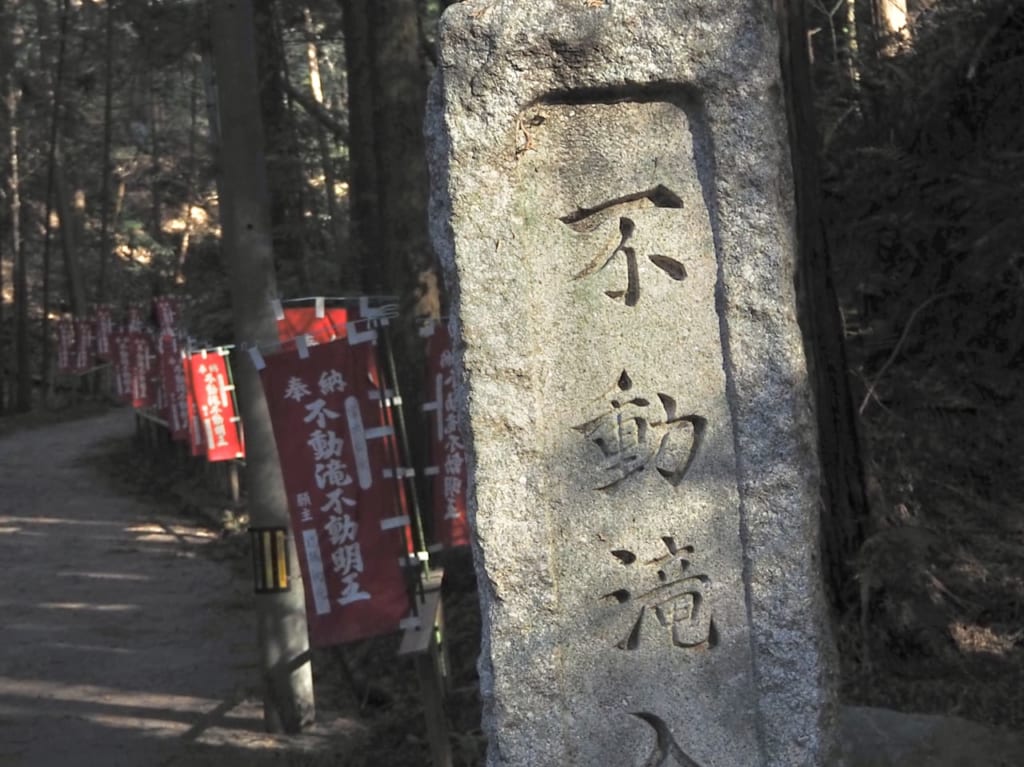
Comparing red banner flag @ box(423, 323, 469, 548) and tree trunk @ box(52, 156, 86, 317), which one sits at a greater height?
tree trunk @ box(52, 156, 86, 317)

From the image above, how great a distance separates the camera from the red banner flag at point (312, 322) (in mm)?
9938

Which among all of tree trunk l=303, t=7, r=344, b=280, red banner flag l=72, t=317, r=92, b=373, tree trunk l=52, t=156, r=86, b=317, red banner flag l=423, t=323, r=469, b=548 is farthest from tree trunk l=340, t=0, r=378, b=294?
tree trunk l=52, t=156, r=86, b=317

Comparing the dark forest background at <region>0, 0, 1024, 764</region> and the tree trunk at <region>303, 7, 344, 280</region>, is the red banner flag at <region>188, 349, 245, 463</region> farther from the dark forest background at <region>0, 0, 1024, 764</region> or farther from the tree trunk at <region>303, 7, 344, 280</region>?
the tree trunk at <region>303, 7, 344, 280</region>

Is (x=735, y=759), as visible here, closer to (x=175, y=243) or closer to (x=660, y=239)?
(x=660, y=239)

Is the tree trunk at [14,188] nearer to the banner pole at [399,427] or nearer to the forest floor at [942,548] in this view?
the banner pole at [399,427]

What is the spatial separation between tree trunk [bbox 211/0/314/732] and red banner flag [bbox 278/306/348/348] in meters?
1.56

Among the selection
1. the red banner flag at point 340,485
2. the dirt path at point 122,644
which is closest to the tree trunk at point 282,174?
the dirt path at point 122,644

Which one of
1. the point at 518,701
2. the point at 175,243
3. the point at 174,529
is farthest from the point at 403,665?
the point at 175,243

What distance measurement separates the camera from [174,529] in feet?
50.5

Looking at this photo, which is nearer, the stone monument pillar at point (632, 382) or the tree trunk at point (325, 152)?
the stone monument pillar at point (632, 382)

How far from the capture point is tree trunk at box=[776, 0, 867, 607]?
6.91m

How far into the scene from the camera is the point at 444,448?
26.7 ft

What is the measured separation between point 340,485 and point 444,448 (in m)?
0.96

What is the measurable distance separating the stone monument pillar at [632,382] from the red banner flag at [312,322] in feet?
18.5
